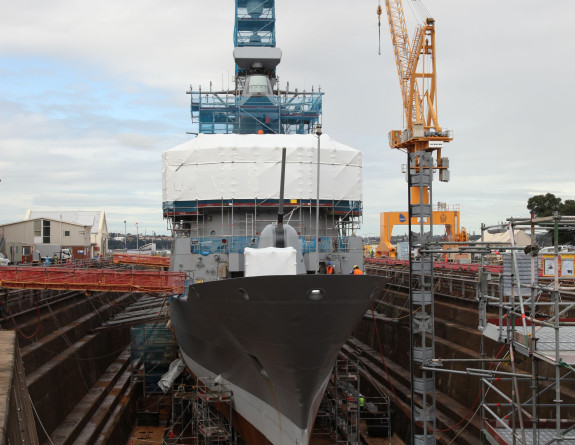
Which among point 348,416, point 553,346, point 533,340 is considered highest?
point 533,340

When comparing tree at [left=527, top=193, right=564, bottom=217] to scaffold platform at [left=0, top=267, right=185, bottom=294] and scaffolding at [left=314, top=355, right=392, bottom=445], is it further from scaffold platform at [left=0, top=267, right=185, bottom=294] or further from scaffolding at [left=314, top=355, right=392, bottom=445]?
scaffold platform at [left=0, top=267, right=185, bottom=294]

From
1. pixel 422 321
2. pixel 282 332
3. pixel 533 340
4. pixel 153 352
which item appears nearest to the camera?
pixel 533 340

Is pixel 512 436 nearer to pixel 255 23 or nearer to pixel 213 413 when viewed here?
pixel 213 413

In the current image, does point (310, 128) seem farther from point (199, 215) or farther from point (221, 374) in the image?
point (221, 374)

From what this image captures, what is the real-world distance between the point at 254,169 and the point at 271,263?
19.3 ft

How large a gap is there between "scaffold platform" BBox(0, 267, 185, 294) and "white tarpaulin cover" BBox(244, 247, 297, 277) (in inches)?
116

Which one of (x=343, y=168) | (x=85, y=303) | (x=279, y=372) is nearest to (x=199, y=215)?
(x=343, y=168)

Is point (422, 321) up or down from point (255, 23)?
down

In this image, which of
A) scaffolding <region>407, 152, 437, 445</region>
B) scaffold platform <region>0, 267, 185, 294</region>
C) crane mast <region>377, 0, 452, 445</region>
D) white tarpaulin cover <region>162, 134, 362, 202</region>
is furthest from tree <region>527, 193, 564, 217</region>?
scaffold platform <region>0, 267, 185, 294</region>

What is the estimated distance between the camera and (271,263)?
1288cm

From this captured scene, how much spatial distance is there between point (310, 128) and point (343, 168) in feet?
29.6

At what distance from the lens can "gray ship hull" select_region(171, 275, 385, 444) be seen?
10.7 meters

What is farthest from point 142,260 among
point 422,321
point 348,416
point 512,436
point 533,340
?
point 533,340

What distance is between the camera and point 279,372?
11.9 m
